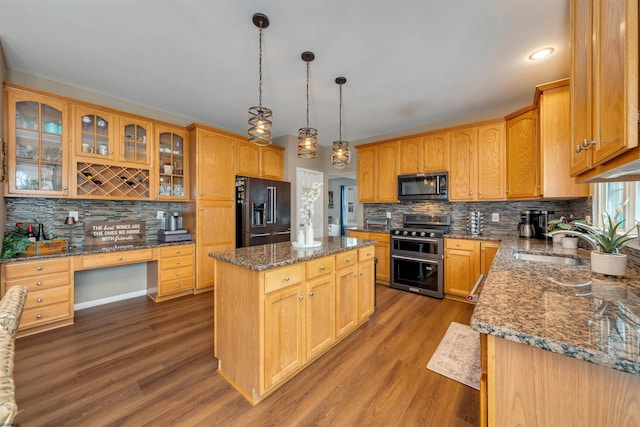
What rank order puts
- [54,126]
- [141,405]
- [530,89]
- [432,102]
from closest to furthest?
[141,405]
[54,126]
[530,89]
[432,102]

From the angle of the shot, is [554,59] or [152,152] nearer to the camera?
[554,59]

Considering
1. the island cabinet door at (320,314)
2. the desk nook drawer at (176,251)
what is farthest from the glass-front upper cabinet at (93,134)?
the island cabinet door at (320,314)

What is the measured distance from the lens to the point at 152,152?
346 cm

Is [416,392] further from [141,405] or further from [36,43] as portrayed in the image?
[36,43]

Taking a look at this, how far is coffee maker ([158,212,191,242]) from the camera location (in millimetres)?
3518

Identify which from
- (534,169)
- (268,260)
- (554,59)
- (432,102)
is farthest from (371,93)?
(268,260)

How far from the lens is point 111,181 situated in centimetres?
323

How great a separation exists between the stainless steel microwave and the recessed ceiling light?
161 centimetres

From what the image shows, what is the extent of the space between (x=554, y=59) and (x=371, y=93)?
1769mm

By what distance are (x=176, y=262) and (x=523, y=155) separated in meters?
4.67

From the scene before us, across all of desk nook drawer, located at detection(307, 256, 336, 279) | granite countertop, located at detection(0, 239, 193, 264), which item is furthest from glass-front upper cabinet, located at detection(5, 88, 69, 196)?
desk nook drawer, located at detection(307, 256, 336, 279)

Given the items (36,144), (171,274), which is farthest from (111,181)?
(171,274)

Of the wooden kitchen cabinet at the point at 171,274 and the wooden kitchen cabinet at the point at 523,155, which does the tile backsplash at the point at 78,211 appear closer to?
the wooden kitchen cabinet at the point at 171,274

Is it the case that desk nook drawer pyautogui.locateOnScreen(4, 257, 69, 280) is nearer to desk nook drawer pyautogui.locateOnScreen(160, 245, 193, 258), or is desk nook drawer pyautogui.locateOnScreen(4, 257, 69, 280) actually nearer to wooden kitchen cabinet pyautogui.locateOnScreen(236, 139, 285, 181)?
desk nook drawer pyautogui.locateOnScreen(160, 245, 193, 258)
